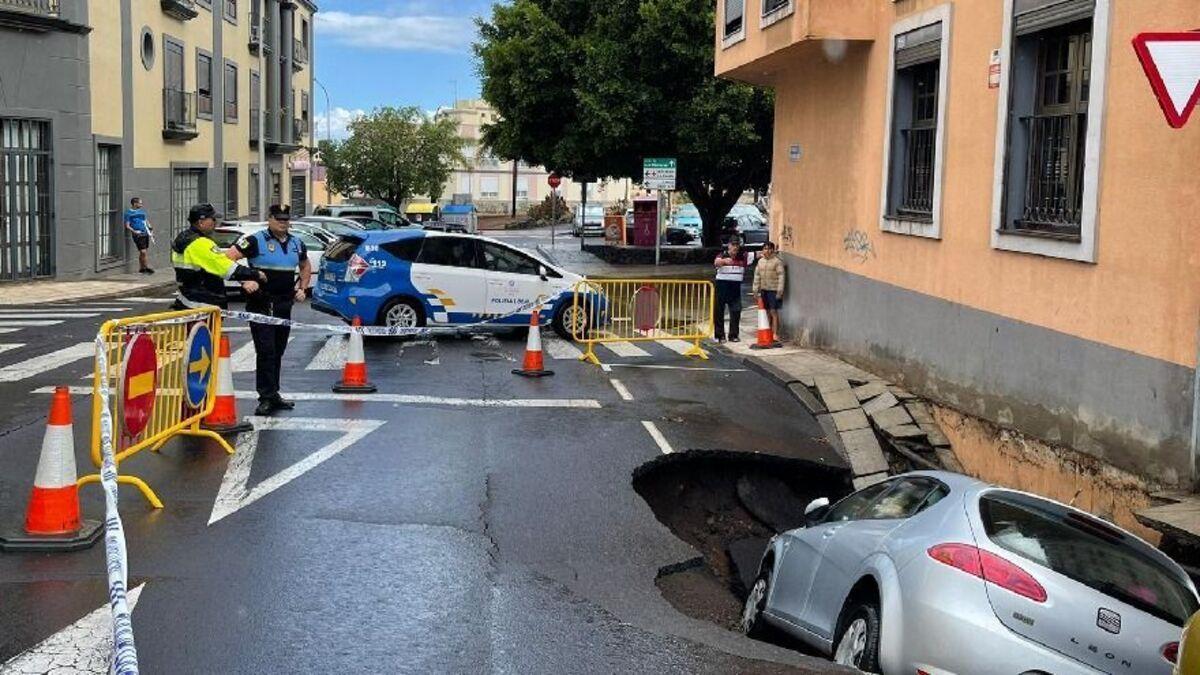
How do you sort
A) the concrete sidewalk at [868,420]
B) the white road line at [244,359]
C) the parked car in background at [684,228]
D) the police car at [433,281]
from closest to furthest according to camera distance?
the concrete sidewalk at [868,420] → the white road line at [244,359] → the police car at [433,281] → the parked car in background at [684,228]

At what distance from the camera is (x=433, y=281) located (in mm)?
17234

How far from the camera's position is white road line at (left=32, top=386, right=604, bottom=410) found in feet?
40.1

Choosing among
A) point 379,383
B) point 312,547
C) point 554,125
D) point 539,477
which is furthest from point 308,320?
point 554,125

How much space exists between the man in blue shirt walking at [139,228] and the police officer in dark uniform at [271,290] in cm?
1814

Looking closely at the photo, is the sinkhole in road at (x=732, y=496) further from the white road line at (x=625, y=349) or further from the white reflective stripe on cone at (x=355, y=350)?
the white road line at (x=625, y=349)

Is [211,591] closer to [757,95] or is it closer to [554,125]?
[757,95]

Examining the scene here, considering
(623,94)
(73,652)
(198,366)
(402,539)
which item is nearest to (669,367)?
(198,366)

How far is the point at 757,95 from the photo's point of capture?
104 ft

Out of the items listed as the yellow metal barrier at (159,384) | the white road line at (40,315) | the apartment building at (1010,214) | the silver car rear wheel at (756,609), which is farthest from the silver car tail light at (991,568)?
the white road line at (40,315)

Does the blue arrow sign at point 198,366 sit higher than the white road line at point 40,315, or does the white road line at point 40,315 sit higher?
the blue arrow sign at point 198,366

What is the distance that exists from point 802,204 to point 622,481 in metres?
9.76

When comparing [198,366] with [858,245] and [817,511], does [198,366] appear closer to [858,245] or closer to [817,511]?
[817,511]

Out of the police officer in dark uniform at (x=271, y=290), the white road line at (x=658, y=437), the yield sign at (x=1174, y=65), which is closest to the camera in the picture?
the yield sign at (x=1174, y=65)

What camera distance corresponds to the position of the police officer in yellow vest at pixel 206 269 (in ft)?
35.8
